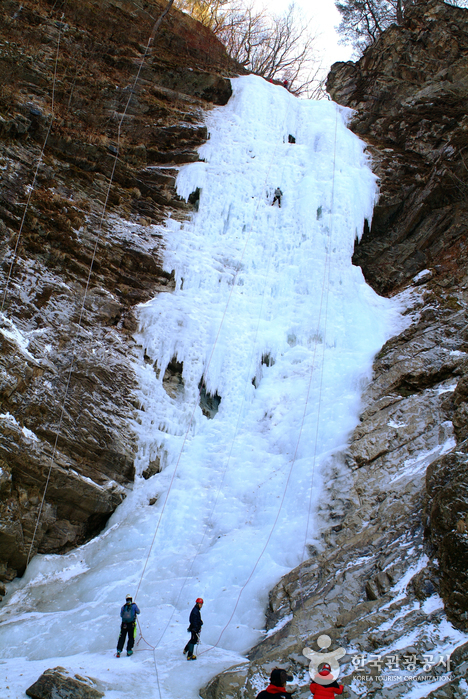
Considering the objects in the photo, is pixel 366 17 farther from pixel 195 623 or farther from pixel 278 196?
pixel 195 623

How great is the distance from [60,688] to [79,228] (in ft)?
28.9

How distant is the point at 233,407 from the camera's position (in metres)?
10.6

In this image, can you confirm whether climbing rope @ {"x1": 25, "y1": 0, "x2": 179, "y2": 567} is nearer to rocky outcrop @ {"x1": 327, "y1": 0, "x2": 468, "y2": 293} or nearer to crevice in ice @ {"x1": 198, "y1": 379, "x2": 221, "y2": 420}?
crevice in ice @ {"x1": 198, "y1": 379, "x2": 221, "y2": 420}

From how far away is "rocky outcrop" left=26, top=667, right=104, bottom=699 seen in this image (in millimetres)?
4652

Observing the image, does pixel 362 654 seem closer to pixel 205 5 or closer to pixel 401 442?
pixel 401 442

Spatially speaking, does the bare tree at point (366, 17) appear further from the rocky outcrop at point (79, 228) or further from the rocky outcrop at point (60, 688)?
the rocky outcrop at point (60, 688)

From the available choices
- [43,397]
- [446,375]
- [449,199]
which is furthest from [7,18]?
[446,375]

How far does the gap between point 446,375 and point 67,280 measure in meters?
7.82

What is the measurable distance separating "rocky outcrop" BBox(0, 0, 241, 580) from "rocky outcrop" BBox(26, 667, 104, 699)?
317cm

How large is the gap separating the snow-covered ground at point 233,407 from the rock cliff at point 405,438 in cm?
62

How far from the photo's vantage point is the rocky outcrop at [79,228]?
8359mm

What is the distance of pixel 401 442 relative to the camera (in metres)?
8.23
